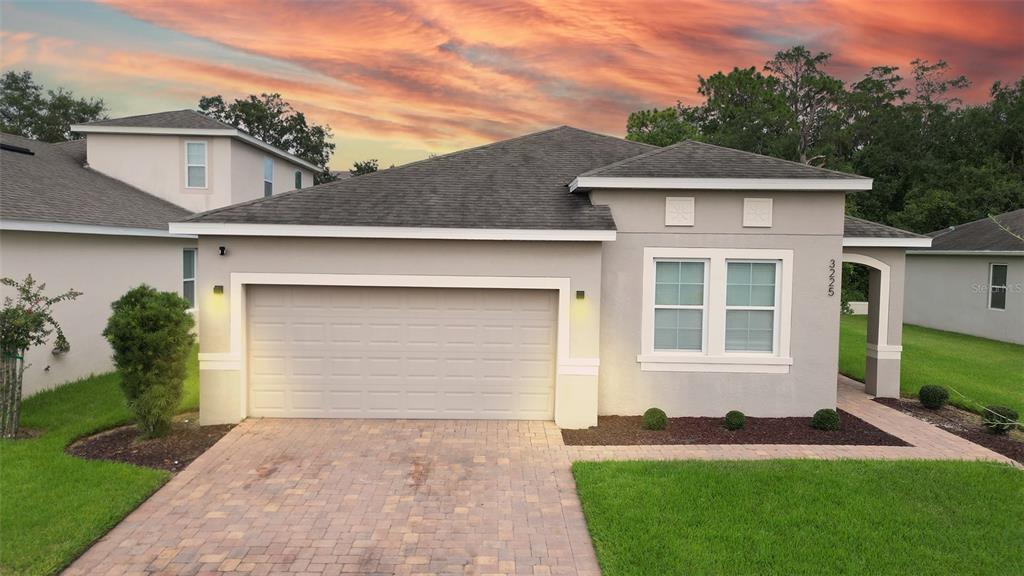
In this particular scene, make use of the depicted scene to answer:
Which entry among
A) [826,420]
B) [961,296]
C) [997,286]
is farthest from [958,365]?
[826,420]

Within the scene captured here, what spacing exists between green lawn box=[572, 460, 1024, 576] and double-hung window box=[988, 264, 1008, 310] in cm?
1615

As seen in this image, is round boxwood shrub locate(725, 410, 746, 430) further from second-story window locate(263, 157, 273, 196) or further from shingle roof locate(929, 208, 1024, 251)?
second-story window locate(263, 157, 273, 196)

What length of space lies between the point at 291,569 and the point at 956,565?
5666mm

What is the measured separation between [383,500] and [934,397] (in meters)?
9.59

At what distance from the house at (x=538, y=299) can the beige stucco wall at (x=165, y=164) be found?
9.85 metres

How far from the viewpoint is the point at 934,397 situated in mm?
10234

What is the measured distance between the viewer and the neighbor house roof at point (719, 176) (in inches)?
357

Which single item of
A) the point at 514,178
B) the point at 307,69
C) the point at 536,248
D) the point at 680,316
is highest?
the point at 307,69

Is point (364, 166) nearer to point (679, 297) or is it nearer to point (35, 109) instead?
point (35, 109)

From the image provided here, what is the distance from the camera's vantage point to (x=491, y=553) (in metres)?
5.23

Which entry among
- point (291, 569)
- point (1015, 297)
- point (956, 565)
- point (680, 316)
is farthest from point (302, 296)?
point (1015, 297)

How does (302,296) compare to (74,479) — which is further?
(302,296)

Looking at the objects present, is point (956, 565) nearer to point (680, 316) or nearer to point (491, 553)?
point (491, 553)

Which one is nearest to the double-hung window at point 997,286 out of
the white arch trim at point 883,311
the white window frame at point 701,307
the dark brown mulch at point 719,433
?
the white arch trim at point 883,311
